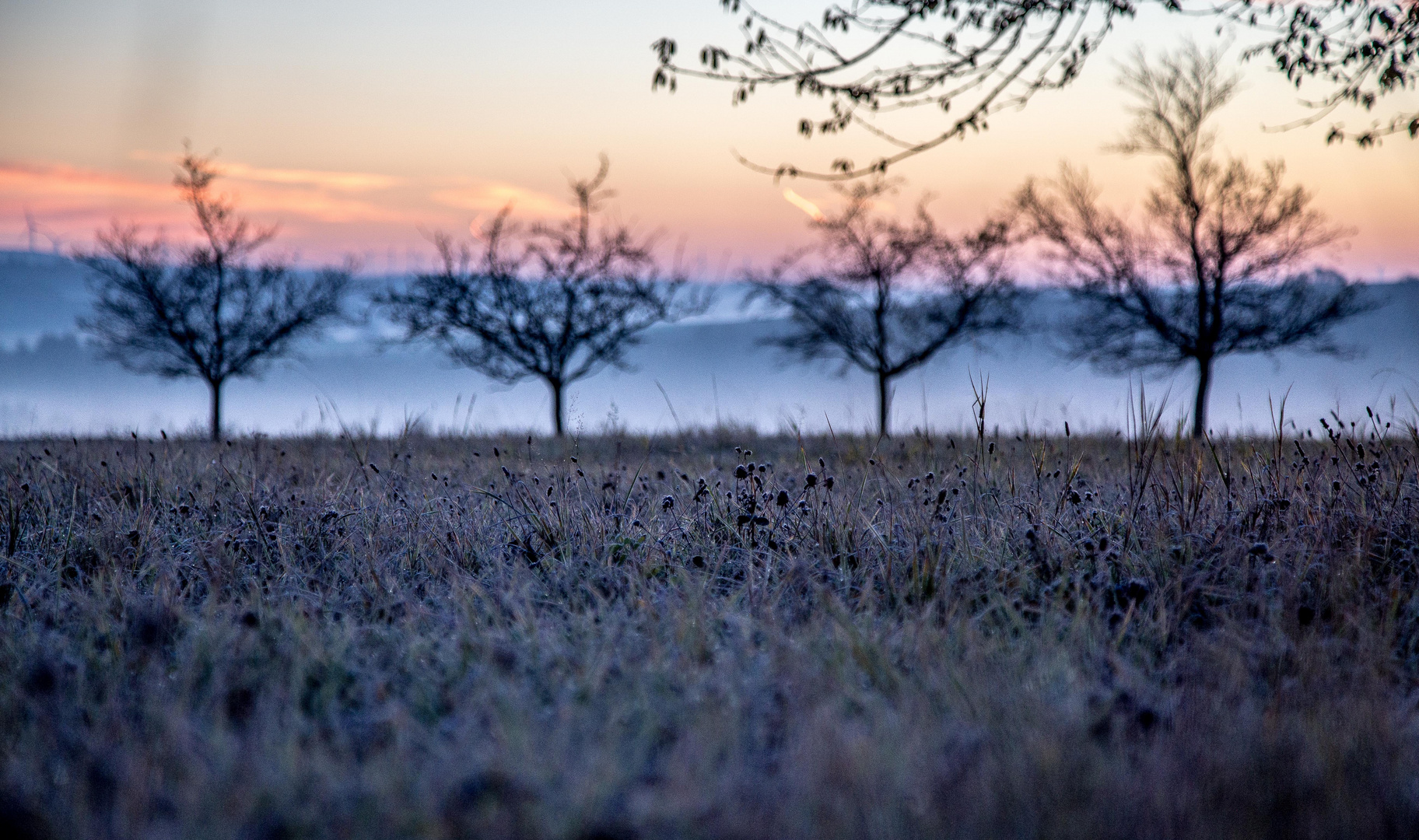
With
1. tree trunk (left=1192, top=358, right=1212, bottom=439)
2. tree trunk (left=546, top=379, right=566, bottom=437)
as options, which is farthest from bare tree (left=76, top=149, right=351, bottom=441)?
tree trunk (left=1192, top=358, right=1212, bottom=439)

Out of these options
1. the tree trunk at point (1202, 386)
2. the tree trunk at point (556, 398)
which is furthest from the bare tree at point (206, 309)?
the tree trunk at point (1202, 386)

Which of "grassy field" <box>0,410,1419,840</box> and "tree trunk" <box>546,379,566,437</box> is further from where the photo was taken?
"tree trunk" <box>546,379,566,437</box>

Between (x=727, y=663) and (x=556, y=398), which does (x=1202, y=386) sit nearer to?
(x=556, y=398)

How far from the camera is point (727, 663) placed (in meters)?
2.68

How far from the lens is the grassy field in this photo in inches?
73.4

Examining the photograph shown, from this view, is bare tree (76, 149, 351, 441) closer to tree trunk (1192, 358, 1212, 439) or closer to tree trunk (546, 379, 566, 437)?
tree trunk (546, 379, 566, 437)

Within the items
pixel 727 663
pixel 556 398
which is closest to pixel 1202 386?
pixel 556 398

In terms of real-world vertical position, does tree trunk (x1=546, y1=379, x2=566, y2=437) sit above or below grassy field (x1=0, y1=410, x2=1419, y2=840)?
above

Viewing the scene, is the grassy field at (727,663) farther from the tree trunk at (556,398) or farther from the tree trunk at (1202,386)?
the tree trunk at (1202,386)

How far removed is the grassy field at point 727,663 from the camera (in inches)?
73.4

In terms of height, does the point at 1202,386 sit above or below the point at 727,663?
above

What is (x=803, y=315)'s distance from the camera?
2128 cm

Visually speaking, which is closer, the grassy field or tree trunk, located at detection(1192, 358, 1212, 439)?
the grassy field

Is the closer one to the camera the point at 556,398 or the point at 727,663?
the point at 727,663
